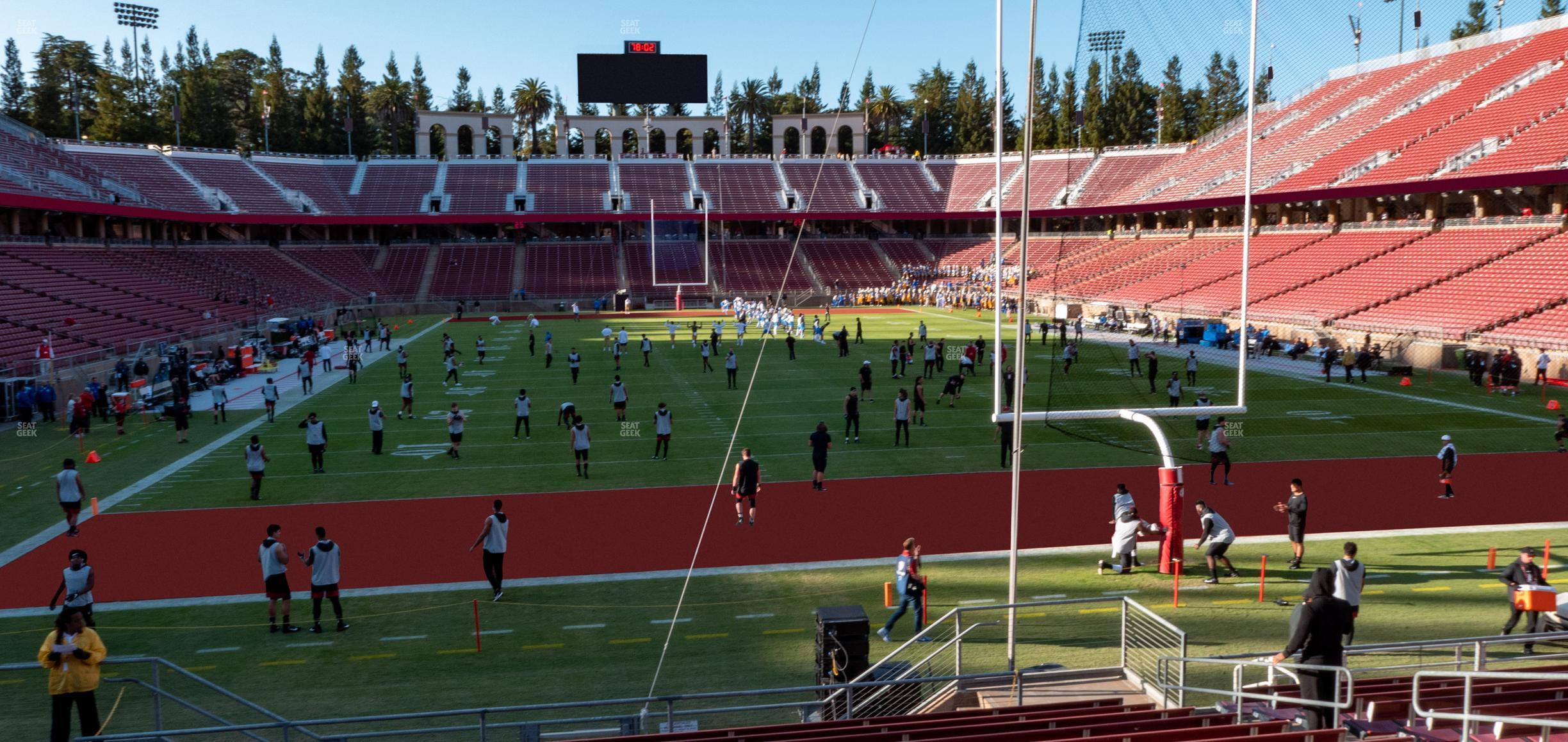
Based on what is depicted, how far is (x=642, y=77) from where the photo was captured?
8356cm

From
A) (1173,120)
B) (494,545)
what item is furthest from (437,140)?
(494,545)

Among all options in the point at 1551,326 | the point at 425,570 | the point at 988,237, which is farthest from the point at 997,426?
the point at 988,237

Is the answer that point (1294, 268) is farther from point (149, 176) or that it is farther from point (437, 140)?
point (437, 140)

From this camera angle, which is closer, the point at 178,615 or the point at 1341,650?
the point at 1341,650

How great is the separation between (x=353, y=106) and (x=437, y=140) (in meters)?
15.3

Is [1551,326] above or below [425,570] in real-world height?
above

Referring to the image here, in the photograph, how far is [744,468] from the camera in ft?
53.5

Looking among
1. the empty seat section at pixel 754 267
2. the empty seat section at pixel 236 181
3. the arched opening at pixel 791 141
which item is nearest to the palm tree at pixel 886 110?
the arched opening at pixel 791 141

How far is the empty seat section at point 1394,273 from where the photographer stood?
39.5 meters

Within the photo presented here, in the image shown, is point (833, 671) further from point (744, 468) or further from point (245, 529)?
point (245, 529)

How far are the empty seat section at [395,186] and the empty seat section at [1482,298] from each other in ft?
206

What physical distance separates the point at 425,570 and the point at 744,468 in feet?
16.3

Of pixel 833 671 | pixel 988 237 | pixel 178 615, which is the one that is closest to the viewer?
pixel 833 671

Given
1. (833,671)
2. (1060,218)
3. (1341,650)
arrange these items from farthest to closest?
(1060,218) → (833,671) → (1341,650)
